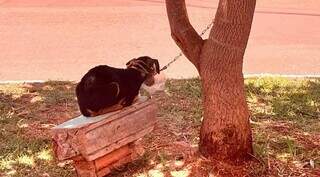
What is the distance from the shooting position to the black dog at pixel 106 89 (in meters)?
3.82

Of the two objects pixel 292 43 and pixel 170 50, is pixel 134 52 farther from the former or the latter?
pixel 292 43

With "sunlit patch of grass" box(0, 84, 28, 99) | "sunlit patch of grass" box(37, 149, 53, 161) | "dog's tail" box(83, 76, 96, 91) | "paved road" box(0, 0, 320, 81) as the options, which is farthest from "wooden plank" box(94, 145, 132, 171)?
"paved road" box(0, 0, 320, 81)

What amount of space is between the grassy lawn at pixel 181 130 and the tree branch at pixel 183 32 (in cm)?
75

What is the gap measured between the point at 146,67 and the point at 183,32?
0.38 metres

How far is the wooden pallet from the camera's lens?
367 cm

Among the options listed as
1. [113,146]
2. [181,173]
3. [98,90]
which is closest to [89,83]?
[98,90]

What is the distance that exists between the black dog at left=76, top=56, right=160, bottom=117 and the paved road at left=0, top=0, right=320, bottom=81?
2.81m

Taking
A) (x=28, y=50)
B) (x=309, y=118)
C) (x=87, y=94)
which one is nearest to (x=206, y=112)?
(x=87, y=94)

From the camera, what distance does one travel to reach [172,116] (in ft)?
16.8

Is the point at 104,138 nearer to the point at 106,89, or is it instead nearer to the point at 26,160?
the point at 106,89

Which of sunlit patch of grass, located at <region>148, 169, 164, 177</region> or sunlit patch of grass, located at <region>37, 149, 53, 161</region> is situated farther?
sunlit patch of grass, located at <region>37, 149, 53, 161</region>

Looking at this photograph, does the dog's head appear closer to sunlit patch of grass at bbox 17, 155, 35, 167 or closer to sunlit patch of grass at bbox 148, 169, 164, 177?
sunlit patch of grass at bbox 148, 169, 164, 177

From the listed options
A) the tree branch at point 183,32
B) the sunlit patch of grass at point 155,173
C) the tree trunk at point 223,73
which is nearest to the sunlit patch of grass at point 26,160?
the sunlit patch of grass at point 155,173

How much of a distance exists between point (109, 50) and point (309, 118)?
3668 millimetres
